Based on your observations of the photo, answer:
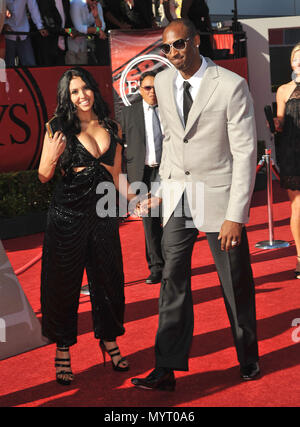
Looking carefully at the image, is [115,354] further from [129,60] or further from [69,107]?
[129,60]

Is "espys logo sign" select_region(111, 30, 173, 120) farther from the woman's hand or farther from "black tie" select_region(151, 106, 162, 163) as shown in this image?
the woman's hand

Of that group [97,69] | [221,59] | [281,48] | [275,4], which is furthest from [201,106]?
[275,4]

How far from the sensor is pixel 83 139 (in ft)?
14.0

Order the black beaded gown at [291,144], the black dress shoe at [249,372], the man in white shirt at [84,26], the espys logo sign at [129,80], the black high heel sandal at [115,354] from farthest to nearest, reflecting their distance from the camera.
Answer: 1. the man in white shirt at [84,26]
2. the espys logo sign at [129,80]
3. the black beaded gown at [291,144]
4. the black high heel sandal at [115,354]
5. the black dress shoe at [249,372]

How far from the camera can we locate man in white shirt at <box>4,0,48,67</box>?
1022 cm

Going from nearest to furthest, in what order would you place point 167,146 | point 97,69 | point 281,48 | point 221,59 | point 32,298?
point 167,146, point 32,298, point 97,69, point 221,59, point 281,48

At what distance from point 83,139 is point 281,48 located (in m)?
12.1

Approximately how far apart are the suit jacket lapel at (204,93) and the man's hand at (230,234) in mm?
566

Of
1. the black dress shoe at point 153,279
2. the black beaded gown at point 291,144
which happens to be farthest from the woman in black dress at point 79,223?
the black beaded gown at point 291,144

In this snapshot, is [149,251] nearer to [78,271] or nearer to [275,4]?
[78,271]

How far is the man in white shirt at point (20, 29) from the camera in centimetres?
1022

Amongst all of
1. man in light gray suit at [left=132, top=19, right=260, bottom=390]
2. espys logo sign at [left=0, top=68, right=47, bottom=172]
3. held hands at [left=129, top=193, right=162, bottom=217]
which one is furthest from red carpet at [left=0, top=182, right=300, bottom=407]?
espys logo sign at [left=0, top=68, right=47, bottom=172]

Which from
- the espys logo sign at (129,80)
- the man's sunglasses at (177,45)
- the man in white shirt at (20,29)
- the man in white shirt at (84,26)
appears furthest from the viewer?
the man in white shirt at (84,26)

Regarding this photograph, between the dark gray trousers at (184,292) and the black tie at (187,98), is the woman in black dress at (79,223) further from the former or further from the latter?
the black tie at (187,98)
